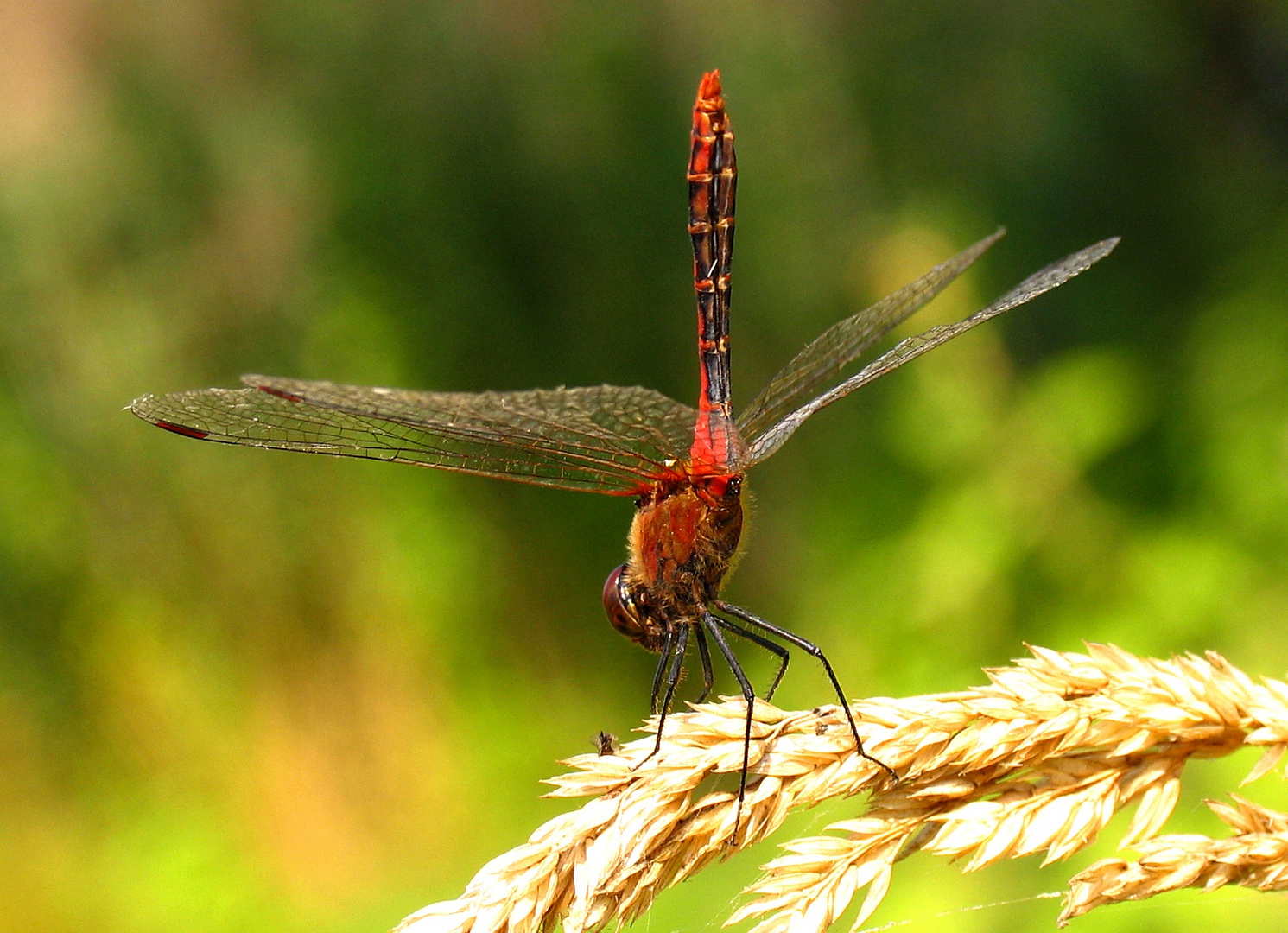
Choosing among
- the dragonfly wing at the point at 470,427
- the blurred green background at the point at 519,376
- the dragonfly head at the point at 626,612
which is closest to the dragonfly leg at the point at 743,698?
the dragonfly head at the point at 626,612

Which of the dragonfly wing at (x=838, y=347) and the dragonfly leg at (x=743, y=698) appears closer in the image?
the dragonfly leg at (x=743, y=698)

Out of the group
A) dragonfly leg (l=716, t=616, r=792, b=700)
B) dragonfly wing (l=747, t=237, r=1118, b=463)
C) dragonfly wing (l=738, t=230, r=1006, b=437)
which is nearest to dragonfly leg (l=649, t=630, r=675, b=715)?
dragonfly leg (l=716, t=616, r=792, b=700)

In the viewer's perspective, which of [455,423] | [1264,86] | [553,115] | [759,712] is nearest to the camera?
[759,712]

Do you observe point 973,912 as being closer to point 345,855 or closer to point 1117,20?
point 345,855

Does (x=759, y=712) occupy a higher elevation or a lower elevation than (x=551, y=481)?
lower

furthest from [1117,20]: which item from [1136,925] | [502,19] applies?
[1136,925]

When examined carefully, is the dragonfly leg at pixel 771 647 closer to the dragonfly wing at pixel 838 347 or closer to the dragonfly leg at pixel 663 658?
the dragonfly leg at pixel 663 658

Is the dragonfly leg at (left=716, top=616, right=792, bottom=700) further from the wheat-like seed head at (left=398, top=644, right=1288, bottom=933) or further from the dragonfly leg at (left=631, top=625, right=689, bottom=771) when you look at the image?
the wheat-like seed head at (left=398, top=644, right=1288, bottom=933)
